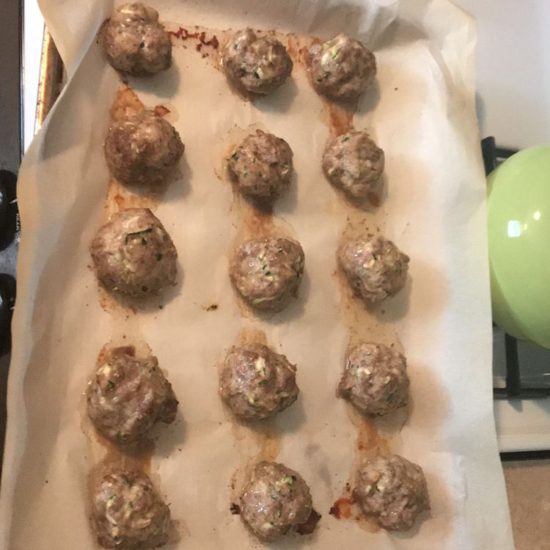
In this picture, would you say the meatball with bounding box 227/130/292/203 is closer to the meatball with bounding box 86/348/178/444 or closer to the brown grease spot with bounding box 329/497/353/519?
the meatball with bounding box 86/348/178/444

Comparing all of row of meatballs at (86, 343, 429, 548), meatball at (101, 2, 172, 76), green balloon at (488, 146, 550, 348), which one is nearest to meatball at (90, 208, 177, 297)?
row of meatballs at (86, 343, 429, 548)

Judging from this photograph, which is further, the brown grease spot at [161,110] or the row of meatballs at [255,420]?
the brown grease spot at [161,110]

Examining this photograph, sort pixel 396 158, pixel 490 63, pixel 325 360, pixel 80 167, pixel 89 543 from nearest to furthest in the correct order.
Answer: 1. pixel 89 543
2. pixel 80 167
3. pixel 325 360
4. pixel 396 158
5. pixel 490 63

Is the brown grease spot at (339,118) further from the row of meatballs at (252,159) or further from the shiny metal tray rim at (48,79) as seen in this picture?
the shiny metal tray rim at (48,79)

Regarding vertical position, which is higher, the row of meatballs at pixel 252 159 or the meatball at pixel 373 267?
the row of meatballs at pixel 252 159

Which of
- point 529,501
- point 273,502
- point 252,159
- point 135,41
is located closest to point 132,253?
point 252,159

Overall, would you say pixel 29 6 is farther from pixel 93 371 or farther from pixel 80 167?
pixel 93 371

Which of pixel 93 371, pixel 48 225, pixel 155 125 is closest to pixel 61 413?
pixel 93 371

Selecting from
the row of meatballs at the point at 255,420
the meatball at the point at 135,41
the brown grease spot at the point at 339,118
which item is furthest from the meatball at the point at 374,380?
the meatball at the point at 135,41
